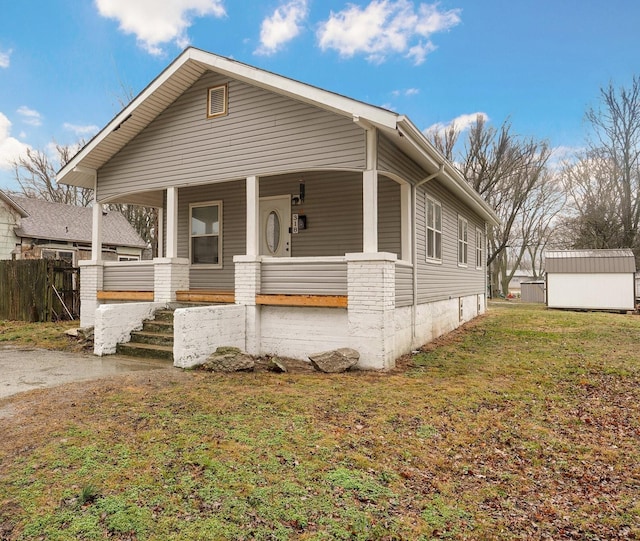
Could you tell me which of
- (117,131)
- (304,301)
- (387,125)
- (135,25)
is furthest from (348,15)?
(304,301)

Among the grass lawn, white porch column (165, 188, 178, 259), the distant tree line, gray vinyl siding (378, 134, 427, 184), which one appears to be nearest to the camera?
the grass lawn

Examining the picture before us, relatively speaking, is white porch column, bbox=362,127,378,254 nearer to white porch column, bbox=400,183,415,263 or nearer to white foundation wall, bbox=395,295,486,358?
white foundation wall, bbox=395,295,486,358

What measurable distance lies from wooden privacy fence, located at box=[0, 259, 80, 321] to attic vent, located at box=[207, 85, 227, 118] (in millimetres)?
7251

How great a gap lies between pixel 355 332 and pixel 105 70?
66.0 ft

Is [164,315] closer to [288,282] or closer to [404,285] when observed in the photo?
[288,282]

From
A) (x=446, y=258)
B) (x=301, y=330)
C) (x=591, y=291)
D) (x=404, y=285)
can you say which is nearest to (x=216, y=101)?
(x=301, y=330)

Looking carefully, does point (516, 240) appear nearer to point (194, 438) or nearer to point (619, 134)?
point (619, 134)

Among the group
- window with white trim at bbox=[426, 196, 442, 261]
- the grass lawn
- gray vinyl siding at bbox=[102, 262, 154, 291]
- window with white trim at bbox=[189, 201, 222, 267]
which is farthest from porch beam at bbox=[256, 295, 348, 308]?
window with white trim at bbox=[426, 196, 442, 261]

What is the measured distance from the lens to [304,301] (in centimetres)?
683

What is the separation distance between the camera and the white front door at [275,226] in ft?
31.3

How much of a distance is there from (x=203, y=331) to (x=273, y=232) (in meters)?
3.70

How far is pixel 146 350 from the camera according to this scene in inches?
279

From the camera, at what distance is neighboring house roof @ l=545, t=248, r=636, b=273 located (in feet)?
56.3

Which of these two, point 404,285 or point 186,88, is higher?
point 186,88
